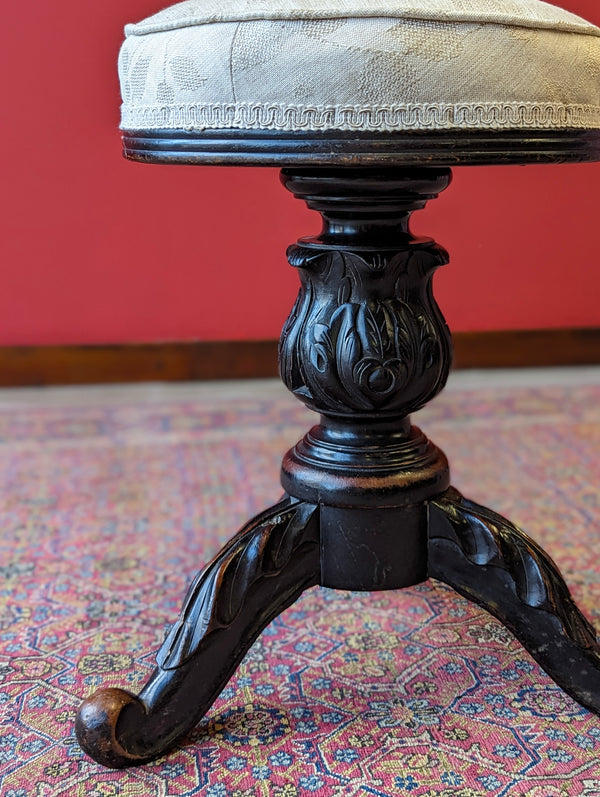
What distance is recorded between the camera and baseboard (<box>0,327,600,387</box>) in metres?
2.54

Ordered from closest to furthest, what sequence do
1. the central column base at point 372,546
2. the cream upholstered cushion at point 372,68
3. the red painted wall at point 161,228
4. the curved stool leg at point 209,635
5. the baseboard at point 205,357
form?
the cream upholstered cushion at point 372,68, the curved stool leg at point 209,635, the central column base at point 372,546, the red painted wall at point 161,228, the baseboard at point 205,357

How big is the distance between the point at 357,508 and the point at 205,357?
1.57 m

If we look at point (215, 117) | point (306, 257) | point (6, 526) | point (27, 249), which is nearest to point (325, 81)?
point (215, 117)

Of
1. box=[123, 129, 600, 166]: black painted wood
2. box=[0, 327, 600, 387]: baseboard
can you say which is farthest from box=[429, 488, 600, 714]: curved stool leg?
box=[0, 327, 600, 387]: baseboard

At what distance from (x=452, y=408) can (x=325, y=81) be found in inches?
65.5


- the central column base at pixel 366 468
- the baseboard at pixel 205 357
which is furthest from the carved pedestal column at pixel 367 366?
Answer: the baseboard at pixel 205 357

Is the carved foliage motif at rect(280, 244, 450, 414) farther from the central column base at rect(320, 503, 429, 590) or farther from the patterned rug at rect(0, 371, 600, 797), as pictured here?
the patterned rug at rect(0, 371, 600, 797)

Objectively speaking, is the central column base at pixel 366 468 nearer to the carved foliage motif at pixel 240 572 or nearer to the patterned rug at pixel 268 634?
the carved foliage motif at pixel 240 572

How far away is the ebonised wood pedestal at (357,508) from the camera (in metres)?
1.01

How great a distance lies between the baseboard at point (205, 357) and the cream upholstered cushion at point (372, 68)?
170 cm

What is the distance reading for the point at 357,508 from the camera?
108 cm

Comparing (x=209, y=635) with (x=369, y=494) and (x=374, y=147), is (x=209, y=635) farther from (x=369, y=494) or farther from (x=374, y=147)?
(x=374, y=147)

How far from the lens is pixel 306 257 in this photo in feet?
3.47

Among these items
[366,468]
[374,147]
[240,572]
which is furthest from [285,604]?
[374,147]
